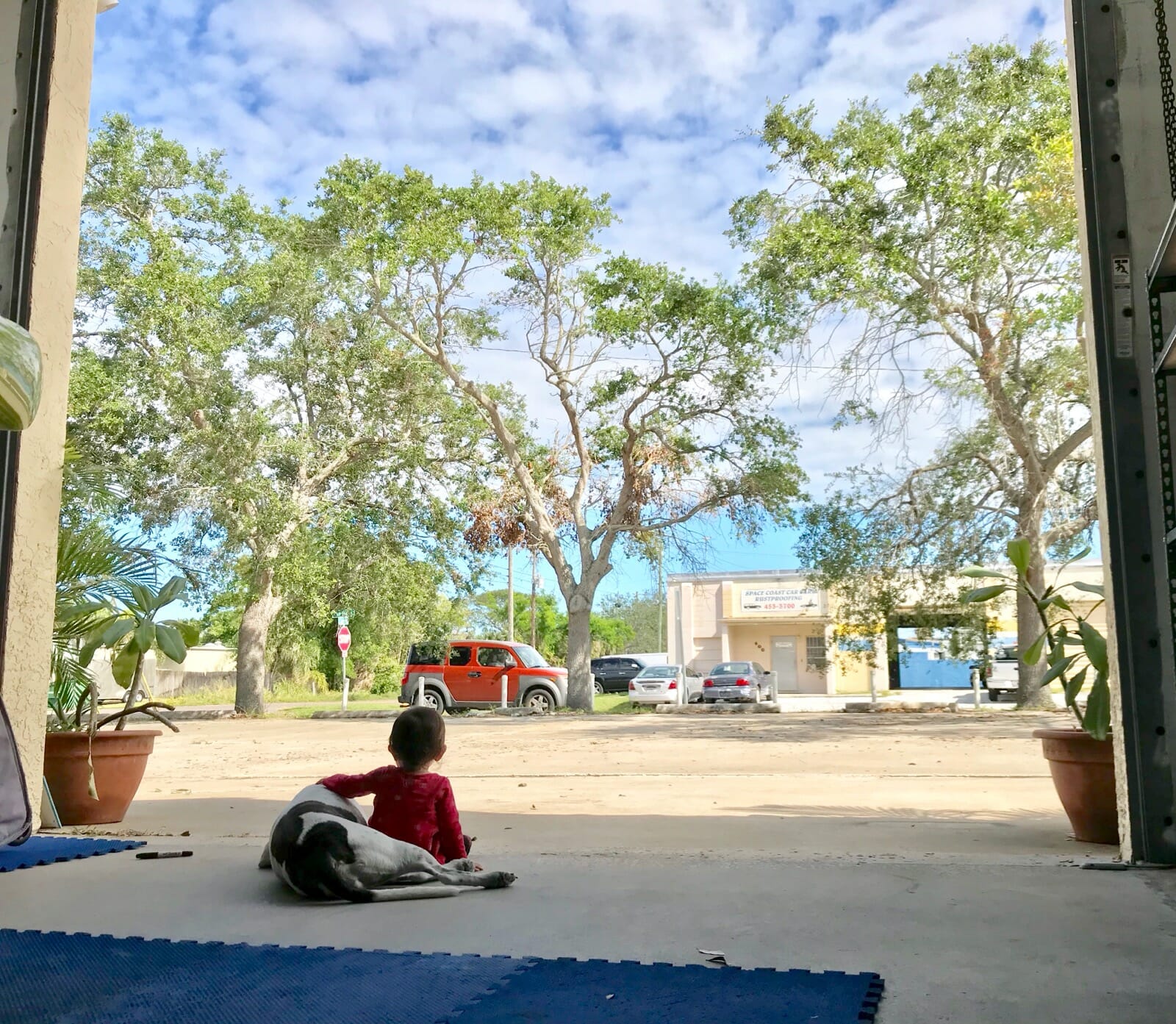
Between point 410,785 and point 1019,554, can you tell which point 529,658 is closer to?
point 1019,554

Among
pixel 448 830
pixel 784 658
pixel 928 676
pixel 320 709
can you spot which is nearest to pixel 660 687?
pixel 320 709

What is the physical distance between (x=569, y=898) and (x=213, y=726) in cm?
1491

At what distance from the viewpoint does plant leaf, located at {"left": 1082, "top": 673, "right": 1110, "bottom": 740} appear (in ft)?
12.5

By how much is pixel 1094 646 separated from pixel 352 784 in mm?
2857

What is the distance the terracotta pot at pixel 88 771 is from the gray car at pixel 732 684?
55.9ft

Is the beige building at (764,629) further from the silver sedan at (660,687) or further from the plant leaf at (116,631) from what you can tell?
the plant leaf at (116,631)

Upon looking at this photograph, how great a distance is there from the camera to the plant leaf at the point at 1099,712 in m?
3.82

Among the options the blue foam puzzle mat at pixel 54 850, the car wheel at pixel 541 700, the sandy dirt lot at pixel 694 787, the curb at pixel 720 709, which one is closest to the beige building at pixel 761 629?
the curb at pixel 720 709

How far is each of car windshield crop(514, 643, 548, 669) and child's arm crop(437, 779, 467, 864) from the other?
16406 millimetres

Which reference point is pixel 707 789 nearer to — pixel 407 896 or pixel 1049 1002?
pixel 407 896

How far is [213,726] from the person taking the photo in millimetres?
16344

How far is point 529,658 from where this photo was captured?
19.8 m

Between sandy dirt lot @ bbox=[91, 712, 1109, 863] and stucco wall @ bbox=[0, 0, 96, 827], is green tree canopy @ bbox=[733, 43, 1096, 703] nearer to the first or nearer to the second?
sandy dirt lot @ bbox=[91, 712, 1109, 863]

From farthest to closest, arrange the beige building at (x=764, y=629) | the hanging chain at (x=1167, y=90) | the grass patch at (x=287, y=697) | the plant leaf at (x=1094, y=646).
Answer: the beige building at (x=764, y=629) < the grass patch at (x=287, y=697) < the plant leaf at (x=1094, y=646) < the hanging chain at (x=1167, y=90)
